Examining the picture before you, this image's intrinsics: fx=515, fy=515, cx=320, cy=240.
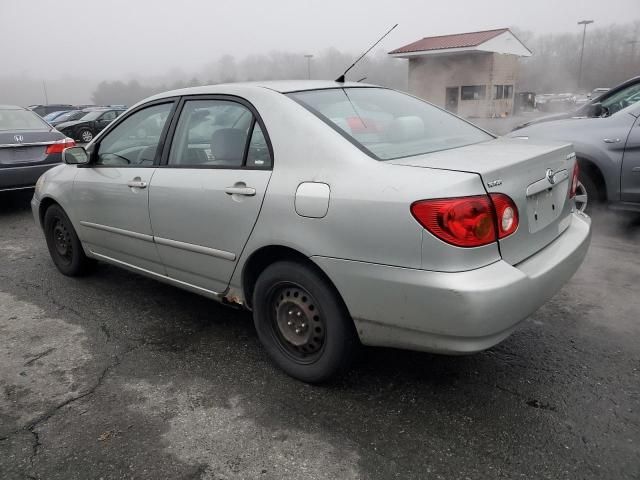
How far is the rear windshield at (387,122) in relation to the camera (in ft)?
8.28

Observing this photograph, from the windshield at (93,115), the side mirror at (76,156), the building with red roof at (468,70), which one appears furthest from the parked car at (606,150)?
the building with red roof at (468,70)

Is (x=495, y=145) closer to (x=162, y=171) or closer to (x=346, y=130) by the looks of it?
(x=346, y=130)

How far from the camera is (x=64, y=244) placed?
4328mm

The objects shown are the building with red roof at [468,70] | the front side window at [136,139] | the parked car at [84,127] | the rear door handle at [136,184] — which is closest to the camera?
the rear door handle at [136,184]

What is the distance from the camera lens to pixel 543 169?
243 cm

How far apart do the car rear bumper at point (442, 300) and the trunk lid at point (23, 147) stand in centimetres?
605

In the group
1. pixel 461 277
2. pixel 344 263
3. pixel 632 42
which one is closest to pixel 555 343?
pixel 461 277

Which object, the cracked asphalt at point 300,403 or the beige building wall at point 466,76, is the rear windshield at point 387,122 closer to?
the cracked asphalt at point 300,403

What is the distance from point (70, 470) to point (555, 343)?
8.36 ft

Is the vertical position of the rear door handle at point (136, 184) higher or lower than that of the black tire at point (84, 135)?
higher

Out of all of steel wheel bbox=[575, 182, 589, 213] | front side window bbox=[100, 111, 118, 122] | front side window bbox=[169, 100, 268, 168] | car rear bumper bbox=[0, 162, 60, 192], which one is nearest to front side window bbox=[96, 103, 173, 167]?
front side window bbox=[169, 100, 268, 168]

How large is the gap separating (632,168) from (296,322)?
3.73 m

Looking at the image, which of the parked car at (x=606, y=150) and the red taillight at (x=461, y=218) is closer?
the red taillight at (x=461, y=218)

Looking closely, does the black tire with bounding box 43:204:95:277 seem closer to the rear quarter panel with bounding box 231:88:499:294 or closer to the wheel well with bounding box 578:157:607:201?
the rear quarter panel with bounding box 231:88:499:294
